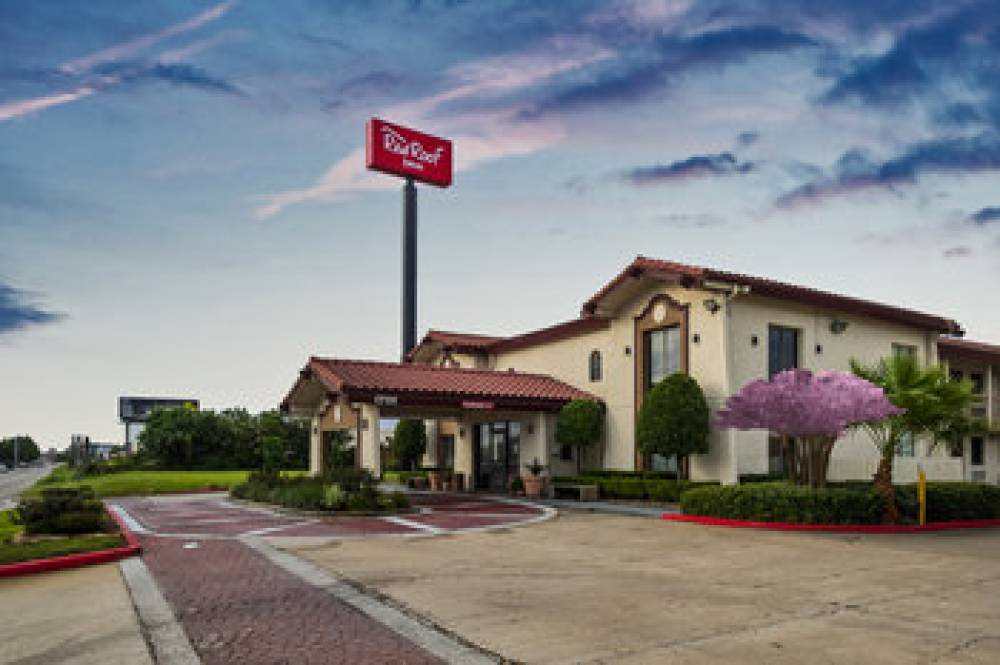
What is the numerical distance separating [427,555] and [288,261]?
1447 cm

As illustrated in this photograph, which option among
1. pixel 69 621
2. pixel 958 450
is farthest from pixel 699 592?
pixel 958 450

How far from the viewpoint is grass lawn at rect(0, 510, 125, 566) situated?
489 inches

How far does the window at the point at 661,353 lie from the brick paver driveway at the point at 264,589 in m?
6.46

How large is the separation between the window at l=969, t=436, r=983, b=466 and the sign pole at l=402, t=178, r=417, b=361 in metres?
31.4

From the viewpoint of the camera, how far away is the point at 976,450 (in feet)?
109

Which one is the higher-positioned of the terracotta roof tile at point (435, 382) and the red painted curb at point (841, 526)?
the terracotta roof tile at point (435, 382)

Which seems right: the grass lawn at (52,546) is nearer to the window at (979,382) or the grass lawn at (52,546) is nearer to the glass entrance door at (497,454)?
the glass entrance door at (497,454)

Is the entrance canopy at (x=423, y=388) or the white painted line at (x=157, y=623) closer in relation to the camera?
the white painted line at (x=157, y=623)

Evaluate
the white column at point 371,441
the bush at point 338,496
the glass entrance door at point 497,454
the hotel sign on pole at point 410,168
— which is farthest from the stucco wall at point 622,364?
the hotel sign on pole at point 410,168

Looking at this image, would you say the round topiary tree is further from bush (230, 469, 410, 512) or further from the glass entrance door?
the glass entrance door

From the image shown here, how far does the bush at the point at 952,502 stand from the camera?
17531mm

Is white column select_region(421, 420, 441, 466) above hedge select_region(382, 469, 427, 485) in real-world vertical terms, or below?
above

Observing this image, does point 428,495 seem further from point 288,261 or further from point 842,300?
point 842,300

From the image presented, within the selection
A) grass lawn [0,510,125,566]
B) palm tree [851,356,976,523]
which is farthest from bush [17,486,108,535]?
palm tree [851,356,976,523]
